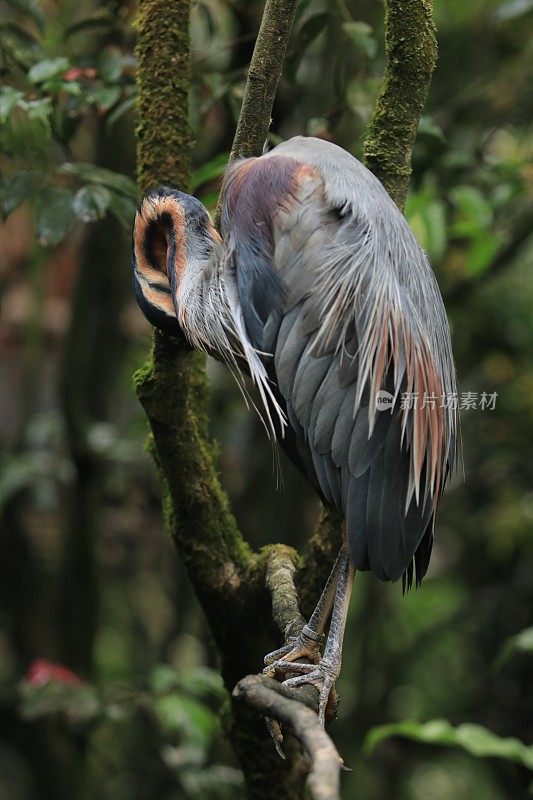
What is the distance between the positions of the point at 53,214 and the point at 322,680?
1.37 metres

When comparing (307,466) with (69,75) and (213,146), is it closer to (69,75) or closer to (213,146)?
(69,75)

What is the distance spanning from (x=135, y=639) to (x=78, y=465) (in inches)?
82.0

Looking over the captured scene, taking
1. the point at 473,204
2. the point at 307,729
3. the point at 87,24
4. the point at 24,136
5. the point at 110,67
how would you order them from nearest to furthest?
the point at 307,729, the point at 110,67, the point at 24,136, the point at 87,24, the point at 473,204

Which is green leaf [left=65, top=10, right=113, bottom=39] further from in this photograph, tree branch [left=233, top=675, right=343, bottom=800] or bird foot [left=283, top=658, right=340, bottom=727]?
tree branch [left=233, top=675, right=343, bottom=800]

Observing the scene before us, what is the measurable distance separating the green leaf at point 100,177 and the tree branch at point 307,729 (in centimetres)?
152

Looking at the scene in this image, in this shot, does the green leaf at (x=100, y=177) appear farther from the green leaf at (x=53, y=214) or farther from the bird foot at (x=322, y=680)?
the bird foot at (x=322, y=680)

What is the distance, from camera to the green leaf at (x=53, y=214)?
2639 millimetres

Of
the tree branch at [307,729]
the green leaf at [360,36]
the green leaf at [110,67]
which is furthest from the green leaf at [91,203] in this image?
the tree branch at [307,729]

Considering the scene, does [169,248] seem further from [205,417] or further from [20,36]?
[20,36]

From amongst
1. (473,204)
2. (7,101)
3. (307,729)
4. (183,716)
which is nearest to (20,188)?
(7,101)

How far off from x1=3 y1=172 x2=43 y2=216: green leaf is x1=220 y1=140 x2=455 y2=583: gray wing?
0.71 meters

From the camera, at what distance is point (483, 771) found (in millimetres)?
7031

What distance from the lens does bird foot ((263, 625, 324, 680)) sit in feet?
7.57

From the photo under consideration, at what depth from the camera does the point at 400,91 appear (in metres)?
2.41
